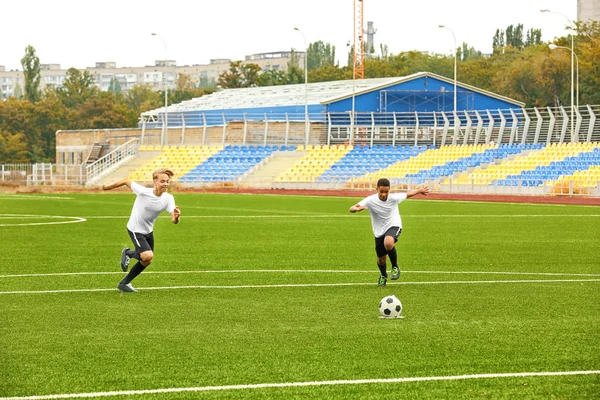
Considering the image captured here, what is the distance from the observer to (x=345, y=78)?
117062mm

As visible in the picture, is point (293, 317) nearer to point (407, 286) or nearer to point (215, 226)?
point (407, 286)

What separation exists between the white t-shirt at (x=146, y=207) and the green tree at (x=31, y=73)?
116 m

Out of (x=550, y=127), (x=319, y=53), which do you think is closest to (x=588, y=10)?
(x=550, y=127)

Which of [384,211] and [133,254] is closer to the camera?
[133,254]

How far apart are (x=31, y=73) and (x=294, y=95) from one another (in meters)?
51.7

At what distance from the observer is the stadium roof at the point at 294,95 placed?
269 ft

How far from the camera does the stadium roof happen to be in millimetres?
82125

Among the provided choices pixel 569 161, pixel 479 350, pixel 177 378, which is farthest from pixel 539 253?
pixel 569 161

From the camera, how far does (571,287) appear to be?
1517 cm

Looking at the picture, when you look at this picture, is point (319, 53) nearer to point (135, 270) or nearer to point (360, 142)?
point (360, 142)

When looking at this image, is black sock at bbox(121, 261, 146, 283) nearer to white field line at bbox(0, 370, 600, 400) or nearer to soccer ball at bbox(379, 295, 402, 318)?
soccer ball at bbox(379, 295, 402, 318)

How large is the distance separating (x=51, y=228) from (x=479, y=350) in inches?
833

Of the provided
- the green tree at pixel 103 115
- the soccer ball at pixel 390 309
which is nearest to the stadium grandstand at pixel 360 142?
the green tree at pixel 103 115

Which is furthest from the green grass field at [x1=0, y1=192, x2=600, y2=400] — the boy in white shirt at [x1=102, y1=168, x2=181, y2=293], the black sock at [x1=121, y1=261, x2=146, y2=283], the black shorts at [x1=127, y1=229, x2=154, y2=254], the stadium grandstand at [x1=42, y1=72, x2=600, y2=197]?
the stadium grandstand at [x1=42, y1=72, x2=600, y2=197]
